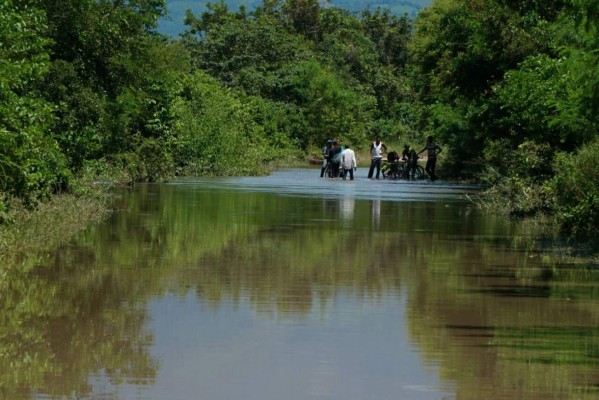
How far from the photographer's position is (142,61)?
35531 millimetres

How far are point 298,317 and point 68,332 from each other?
2.47m

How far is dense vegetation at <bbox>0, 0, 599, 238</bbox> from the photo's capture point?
850 inches

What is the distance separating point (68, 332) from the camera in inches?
496

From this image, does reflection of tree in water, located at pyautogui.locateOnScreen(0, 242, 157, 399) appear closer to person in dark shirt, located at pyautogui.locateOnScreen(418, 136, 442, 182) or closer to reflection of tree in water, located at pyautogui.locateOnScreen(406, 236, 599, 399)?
reflection of tree in water, located at pyautogui.locateOnScreen(406, 236, 599, 399)

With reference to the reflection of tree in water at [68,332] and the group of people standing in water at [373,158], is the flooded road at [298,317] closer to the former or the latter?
the reflection of tree in water at [68,332]

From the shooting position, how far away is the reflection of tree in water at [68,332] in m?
10.3

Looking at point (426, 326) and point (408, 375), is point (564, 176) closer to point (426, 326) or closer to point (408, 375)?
point (426, 326)

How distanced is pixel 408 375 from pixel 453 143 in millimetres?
42473

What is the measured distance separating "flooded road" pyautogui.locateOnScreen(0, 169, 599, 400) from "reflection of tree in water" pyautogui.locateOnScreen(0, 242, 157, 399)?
24 mm

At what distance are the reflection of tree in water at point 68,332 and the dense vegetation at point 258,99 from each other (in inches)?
107

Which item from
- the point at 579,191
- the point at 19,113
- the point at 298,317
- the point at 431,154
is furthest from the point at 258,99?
the point at 298,317

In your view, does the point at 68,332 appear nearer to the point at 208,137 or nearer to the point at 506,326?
the point at 506,326

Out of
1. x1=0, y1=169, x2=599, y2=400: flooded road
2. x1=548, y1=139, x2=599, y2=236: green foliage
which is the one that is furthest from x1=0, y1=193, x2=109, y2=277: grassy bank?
x1=548, y1=139, x2=599, y2=236: green foliage

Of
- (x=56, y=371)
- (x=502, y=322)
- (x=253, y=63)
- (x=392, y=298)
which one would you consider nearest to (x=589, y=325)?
(x=502, y=322)
